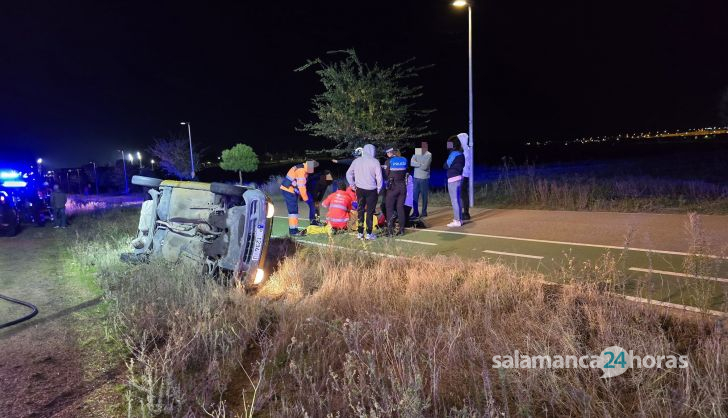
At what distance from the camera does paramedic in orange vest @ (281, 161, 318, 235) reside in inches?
407

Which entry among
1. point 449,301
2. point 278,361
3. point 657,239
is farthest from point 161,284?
point 657,239

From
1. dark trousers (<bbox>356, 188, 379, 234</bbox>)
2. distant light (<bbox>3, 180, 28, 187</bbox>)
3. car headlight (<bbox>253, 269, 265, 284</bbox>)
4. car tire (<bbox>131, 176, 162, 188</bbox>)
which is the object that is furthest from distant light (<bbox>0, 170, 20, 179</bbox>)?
car headlight (<bbox>253, 269, 265, 284</bbox>)

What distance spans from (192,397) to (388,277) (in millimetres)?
2859

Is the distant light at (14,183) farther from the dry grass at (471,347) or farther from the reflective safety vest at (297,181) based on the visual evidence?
the dry grass at (471,347)

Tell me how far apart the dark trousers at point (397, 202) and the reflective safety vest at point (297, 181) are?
195cm

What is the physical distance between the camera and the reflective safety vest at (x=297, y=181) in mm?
10328

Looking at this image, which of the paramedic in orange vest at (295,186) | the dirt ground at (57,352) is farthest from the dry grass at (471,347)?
the paramedic in orange vest at (295,186)

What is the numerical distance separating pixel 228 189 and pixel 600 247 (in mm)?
5838

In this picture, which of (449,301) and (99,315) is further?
(99,315)

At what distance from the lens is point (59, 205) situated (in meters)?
15.0

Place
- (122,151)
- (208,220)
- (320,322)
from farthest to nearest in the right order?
1. (122,151)
2. (208,220)
3. (320,322)

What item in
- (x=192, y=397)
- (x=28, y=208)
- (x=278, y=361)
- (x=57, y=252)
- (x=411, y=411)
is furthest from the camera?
(x=28, y=208)

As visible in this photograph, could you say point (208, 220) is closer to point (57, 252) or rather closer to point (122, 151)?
point (57, 252)

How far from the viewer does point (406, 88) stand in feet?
54.2
